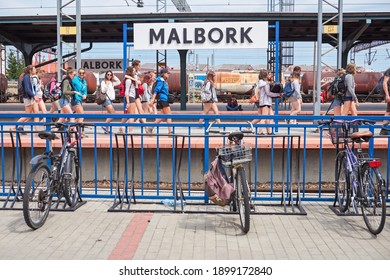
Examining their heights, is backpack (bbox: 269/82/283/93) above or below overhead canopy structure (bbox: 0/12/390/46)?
below

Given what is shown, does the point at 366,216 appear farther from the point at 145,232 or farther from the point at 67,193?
the point at 67,193

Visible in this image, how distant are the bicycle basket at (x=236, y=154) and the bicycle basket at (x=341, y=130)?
4.59ft

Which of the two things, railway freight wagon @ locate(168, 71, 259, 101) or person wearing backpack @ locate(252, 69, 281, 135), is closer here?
person wearing backpack @ locate(252, 69, 281, 135)

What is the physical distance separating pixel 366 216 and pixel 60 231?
3.56 meters

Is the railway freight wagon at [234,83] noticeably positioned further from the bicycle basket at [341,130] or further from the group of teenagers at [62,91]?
the bicycle basket at [341,130]

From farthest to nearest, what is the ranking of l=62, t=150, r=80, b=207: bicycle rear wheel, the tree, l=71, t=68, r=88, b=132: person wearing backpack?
the tree → l=71, t=68, r=88, b=132: person wearing backpack → l=62, t=150, r=80, b=207: bicycle rear wheel

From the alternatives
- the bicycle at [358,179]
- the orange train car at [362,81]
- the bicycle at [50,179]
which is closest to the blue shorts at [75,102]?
the bicycle at [50,179]

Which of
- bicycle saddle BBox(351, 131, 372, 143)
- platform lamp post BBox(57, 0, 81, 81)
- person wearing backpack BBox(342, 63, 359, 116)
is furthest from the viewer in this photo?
platform lamp post BBox(57, 0, 81, 81)

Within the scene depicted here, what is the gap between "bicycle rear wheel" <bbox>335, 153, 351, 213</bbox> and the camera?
6.37 metres

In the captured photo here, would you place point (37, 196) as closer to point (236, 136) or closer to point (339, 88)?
point (236, 136)

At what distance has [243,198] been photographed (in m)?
5.76

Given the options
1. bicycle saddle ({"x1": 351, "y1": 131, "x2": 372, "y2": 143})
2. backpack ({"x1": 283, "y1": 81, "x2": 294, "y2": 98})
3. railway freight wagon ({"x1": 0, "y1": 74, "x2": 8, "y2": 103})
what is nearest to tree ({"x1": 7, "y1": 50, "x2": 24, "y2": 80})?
railway freight wagon ({"x1": 0, "y1": 74, "x2": 8, "y2": 103})

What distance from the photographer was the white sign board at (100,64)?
822 inches

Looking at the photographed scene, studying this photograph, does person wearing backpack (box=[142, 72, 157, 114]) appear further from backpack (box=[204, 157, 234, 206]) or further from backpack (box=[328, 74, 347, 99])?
backpack (box=[204, 157, 234, 206])
